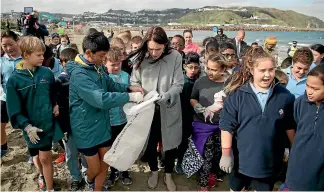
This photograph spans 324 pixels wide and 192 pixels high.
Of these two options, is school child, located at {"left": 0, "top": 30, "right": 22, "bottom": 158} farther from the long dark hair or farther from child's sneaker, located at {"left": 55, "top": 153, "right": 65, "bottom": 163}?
the long dark hair

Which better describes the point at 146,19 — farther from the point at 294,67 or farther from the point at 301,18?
the point at 294,67

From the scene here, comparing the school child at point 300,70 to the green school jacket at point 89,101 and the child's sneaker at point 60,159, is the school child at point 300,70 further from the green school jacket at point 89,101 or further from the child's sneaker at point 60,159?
the child's sneaker at point 60,159

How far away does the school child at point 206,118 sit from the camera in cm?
292

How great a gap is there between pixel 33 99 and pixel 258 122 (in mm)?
2009

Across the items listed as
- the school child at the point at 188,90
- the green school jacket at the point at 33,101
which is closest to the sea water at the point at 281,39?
the school child at the point at 188,90

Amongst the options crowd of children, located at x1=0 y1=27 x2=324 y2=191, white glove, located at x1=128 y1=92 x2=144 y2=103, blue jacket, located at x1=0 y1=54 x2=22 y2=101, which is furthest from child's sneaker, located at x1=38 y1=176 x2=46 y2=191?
white glove, located at x1=128 y1=92 x2=144 y2=103

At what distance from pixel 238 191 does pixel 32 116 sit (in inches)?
80.0

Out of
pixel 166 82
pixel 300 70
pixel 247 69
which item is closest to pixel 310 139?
pixel 247 69

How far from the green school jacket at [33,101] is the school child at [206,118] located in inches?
58.4

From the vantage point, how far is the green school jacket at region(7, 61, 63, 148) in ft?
8.13

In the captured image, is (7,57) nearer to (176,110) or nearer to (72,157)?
(72,157)

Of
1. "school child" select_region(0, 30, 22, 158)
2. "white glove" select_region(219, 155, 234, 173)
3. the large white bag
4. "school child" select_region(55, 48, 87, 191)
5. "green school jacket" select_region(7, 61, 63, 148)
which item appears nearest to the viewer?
"white glove" select_region(219, 155, 234, 173)

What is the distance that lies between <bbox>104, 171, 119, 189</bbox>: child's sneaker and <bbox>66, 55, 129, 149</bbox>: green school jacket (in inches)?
33.9

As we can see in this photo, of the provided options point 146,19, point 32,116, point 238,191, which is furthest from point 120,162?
point 146,19
